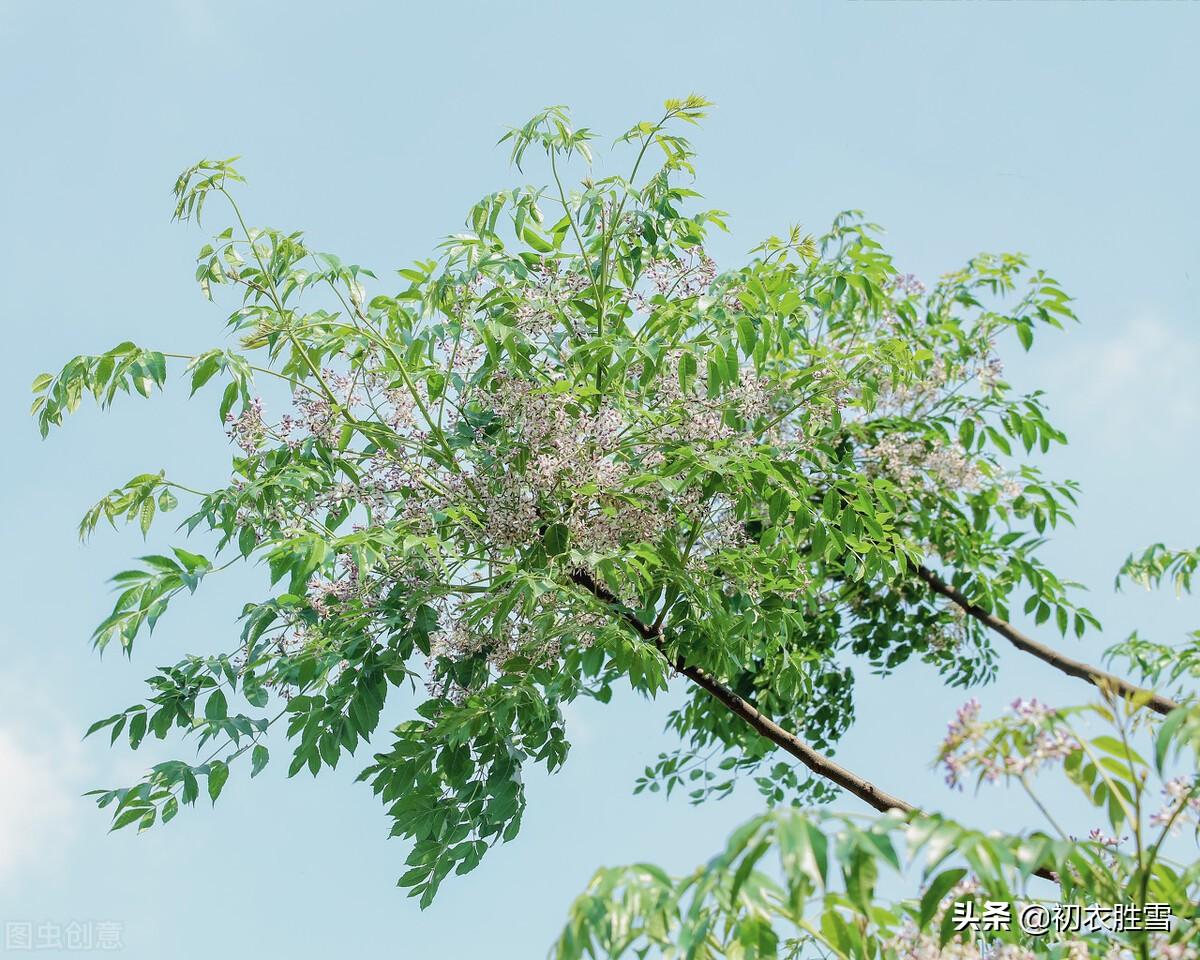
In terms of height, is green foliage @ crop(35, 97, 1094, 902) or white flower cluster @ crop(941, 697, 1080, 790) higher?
green foliage @ crop(35, 97, 1094, 902)

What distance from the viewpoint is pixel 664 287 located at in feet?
13.1

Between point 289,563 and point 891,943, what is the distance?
5.54ft

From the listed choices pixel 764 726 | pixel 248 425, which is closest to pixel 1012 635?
pixel 764 726

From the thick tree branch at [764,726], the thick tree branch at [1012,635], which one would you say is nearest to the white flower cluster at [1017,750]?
the thick tree branch at [764,726]

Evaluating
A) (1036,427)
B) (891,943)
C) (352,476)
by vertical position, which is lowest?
(891,943)

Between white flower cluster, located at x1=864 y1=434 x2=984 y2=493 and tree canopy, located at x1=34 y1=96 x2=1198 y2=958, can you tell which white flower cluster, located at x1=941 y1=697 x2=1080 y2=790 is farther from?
white flower cluster, located at x1=864 y1=434 x2=984 y2=493

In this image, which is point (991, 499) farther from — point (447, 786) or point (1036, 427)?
point (447, 786)

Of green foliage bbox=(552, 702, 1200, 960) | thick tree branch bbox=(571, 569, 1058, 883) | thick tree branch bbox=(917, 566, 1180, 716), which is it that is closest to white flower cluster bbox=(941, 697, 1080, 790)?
green foliage bbox=(552, 702, 1200, 960)

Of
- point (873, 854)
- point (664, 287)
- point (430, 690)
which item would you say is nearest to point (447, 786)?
point (430, 690)

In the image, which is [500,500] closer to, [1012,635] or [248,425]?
[248,425]

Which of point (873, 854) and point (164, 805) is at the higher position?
point (164, 805)

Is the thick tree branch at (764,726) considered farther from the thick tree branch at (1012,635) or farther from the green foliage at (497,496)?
the thick tree branch at (1012,635)

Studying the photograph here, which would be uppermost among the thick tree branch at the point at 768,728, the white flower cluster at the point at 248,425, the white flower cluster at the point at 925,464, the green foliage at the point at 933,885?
the white flower cluster at the point at 925,464

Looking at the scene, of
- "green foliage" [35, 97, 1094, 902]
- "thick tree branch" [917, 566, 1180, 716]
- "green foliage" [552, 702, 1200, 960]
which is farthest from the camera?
"thick tree branch" [917, 566, 1180, 716]
